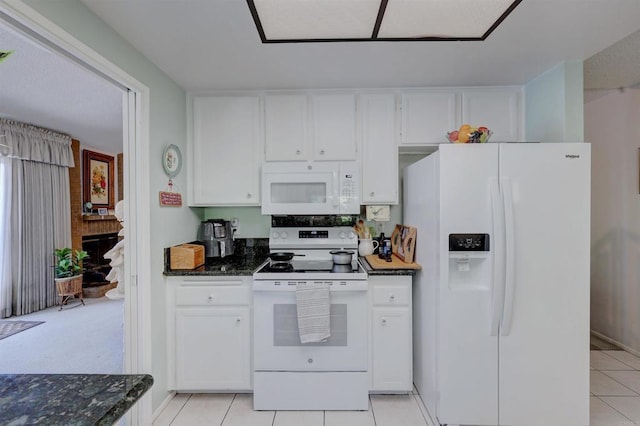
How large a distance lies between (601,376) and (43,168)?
253 inches

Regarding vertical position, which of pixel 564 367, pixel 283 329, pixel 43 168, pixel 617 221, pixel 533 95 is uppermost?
pixel 533 95

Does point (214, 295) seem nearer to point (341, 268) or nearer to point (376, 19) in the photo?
point (341, 268)

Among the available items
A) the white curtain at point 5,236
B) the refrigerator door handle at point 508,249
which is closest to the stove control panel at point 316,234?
the refrigerator door handle at point 508,249

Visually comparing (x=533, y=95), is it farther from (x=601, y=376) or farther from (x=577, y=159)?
(x=601, y=376)

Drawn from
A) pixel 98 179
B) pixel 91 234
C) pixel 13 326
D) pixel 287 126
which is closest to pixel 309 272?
pixel 287 126

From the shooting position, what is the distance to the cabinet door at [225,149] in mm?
2498

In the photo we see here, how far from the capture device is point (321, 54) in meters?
1.93

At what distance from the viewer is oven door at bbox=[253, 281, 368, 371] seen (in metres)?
2.00

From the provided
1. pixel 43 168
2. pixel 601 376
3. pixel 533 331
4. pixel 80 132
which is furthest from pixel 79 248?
pixel 601 376

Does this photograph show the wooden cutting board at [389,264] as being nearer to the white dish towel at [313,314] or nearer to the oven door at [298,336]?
the oven door at [298,336]

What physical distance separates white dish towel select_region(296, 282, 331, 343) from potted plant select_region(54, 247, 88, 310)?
12.6ft

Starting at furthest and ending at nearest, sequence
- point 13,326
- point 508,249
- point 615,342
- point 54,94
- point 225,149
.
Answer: point 13,326 < point 615,342 < point 54,94 < point 225,149 < point 508,249

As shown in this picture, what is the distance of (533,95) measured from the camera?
7.59 feet

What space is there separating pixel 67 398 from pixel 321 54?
6.58ft
